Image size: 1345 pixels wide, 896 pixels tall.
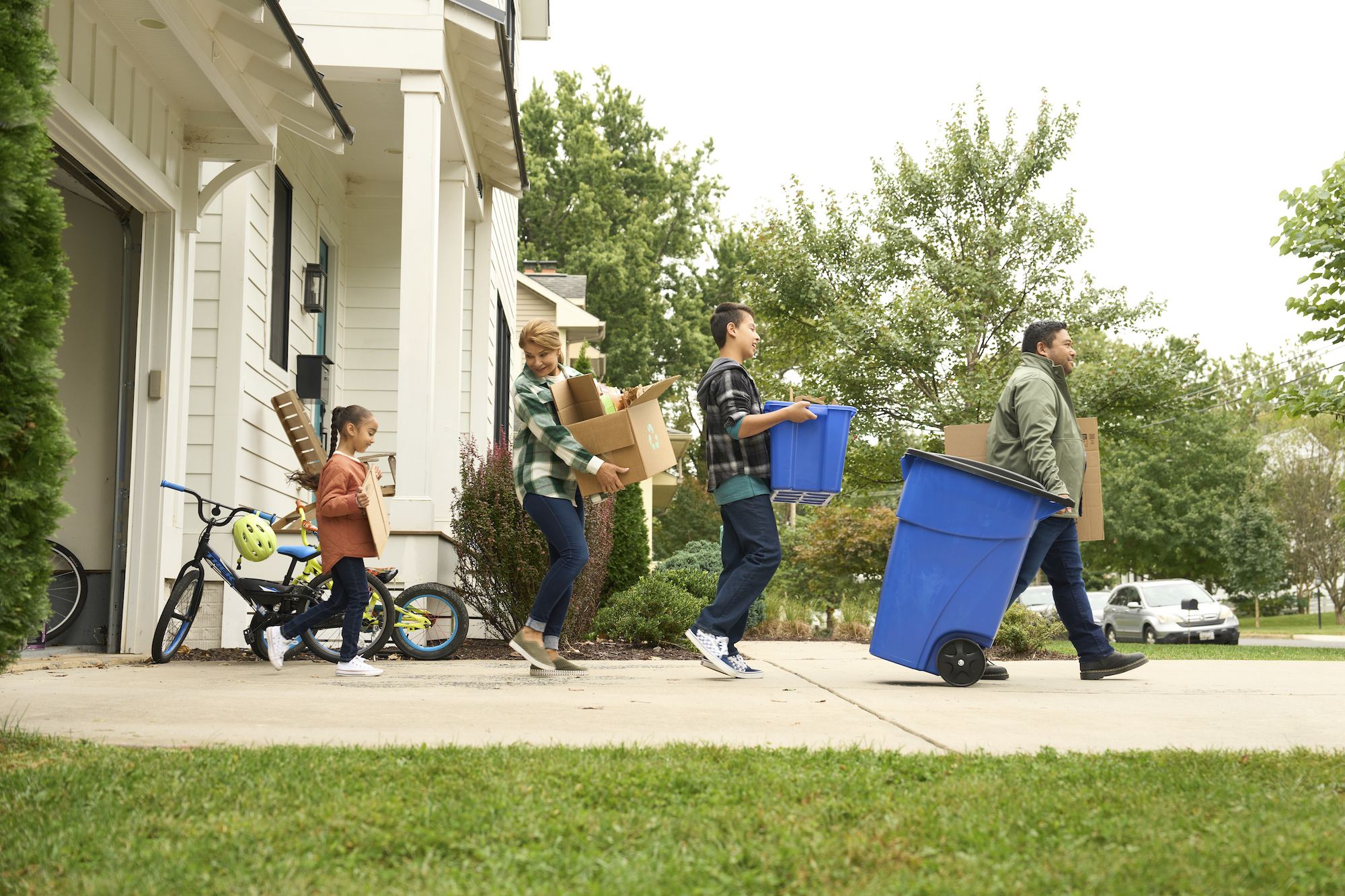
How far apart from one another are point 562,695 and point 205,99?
4.70m

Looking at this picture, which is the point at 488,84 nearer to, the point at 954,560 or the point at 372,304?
the point at 372,304

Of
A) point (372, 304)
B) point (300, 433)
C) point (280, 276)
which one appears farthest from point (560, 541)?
point (372, 304)

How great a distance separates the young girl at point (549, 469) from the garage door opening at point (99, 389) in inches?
112

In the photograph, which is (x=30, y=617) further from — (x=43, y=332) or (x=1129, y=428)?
(x=1129, y=428)

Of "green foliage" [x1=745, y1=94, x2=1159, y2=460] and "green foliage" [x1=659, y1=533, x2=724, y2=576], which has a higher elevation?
"green foliage" [x1=745, y1=94, x2=1159, y2=460]

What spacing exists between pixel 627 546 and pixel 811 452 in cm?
803

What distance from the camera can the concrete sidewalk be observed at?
11.6 feet

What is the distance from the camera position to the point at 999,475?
518cm

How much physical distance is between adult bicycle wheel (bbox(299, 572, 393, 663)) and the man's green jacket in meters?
4.03

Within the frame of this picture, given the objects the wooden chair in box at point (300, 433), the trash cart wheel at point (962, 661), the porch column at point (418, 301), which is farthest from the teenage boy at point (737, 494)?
the wooden chair in box at point (300, 433)

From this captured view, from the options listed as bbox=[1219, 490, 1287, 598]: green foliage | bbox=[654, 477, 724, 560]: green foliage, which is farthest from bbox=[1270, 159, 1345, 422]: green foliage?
bbox=[1219, 490, 1287, 598]: green foliage

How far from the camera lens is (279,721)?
384 centimetres

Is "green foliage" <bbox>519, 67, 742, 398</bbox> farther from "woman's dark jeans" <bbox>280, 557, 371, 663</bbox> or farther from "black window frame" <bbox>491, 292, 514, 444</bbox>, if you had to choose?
"woman's dark jeans" <bbox>280, 557, 371, 663</bbox>

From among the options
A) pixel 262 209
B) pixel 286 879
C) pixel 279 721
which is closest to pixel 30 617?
pixel 279 721
